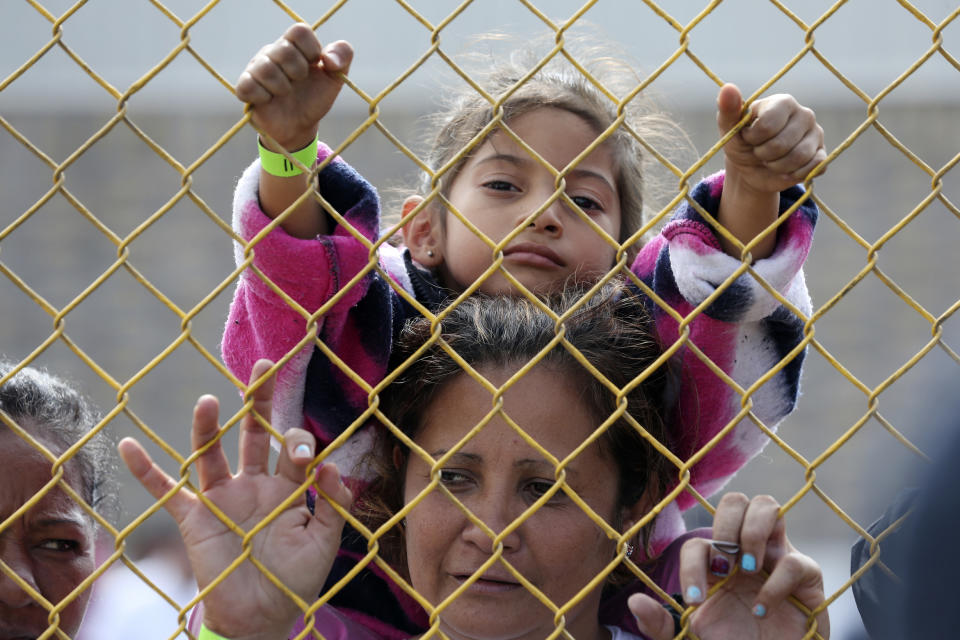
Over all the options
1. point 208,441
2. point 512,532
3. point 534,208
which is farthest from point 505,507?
point 534,208

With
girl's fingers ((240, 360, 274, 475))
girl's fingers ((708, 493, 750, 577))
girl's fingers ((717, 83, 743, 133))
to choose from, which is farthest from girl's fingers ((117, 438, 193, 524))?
girl's fingers ((717, 83, 743, 133))

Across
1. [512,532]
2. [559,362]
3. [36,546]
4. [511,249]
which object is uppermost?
[511,249]

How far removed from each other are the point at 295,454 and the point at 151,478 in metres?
0.22

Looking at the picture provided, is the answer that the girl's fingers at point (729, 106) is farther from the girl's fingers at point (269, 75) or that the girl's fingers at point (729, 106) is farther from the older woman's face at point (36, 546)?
the older woman's face at point (36, 546)

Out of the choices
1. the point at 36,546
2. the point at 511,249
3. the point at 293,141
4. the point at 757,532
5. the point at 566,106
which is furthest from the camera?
the point at 566,106

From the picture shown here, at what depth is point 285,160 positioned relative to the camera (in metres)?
1.76

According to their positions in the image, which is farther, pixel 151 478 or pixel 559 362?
pixel 559 362

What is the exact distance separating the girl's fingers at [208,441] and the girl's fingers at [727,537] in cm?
75

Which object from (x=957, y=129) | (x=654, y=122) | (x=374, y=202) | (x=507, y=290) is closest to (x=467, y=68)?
(x=654, y=122)

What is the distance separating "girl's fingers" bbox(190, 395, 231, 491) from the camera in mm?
1593

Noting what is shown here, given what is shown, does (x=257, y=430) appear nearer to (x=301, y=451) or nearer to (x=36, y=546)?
(x=301, y=451)

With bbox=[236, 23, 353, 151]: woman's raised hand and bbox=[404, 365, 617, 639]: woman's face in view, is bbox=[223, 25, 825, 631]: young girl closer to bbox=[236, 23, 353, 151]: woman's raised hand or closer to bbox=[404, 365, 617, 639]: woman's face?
bbox=[236, 23, 353, 151]: woman's raised hand

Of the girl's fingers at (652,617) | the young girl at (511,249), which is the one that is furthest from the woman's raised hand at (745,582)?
the young girl at (511,249)

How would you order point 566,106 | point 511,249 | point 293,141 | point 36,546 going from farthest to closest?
point 566,106
point 511,249
point 36,546
point 293,141
